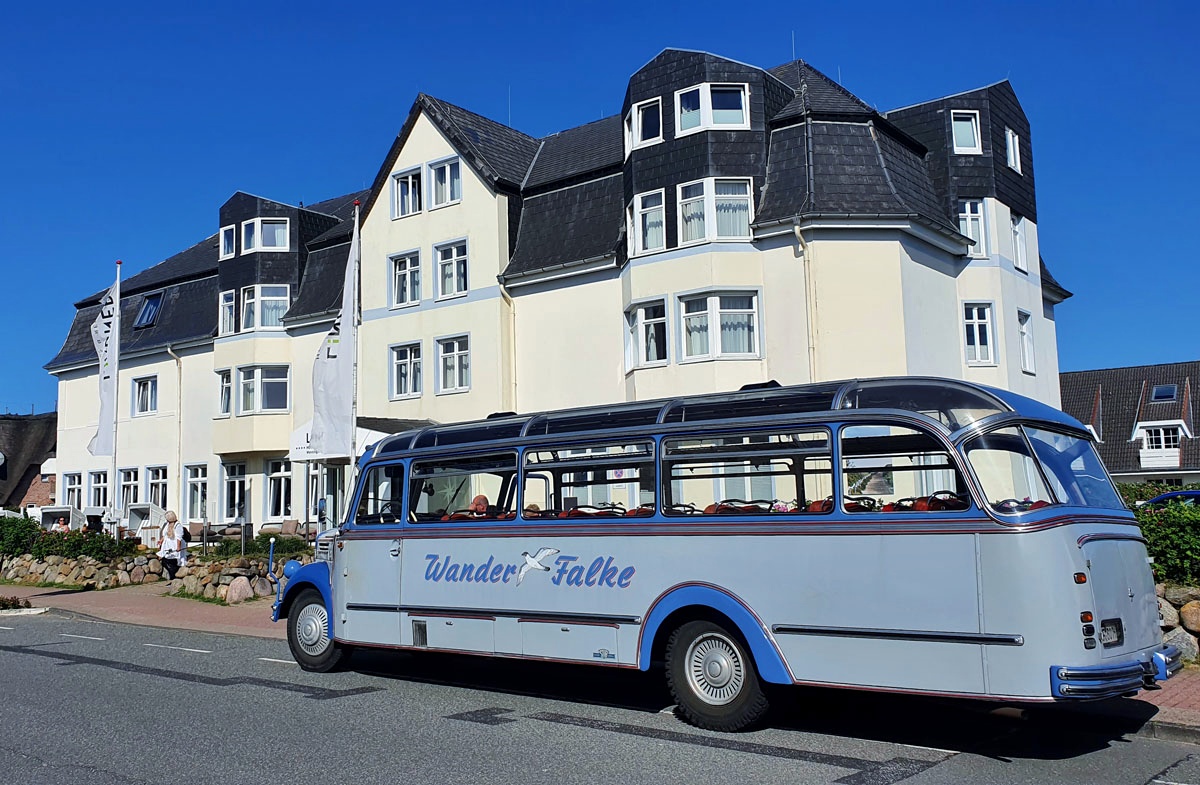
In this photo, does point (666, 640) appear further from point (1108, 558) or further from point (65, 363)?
point (65, 363)

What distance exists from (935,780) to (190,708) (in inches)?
261

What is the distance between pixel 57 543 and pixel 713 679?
23472 millimetres

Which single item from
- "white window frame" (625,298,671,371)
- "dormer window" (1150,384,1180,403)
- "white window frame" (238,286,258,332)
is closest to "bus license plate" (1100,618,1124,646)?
"white window frame" (625,298,671,371)

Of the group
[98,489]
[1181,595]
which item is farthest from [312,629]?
[98,489]

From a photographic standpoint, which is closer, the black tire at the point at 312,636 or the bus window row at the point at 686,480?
the bus window row at the point at 686,480

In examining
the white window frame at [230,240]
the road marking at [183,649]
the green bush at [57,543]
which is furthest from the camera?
the white window frame at [230,240]

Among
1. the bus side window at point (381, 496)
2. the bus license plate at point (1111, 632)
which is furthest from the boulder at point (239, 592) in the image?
the bus license plate at point (1111, 632)

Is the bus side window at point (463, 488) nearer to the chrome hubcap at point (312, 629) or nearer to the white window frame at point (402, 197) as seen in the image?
the chrome hubcap at point (312, 629)

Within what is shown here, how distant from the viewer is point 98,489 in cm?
4100

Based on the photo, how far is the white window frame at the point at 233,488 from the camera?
1412 inches

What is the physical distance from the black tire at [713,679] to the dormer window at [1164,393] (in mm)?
55846

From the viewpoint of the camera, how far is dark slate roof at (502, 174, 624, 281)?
27078mm

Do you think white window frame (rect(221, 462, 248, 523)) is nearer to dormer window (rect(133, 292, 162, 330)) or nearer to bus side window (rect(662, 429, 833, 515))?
dormer window (rect(133, 292, 162, 330))

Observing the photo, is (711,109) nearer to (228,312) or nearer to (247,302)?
(247,302)
